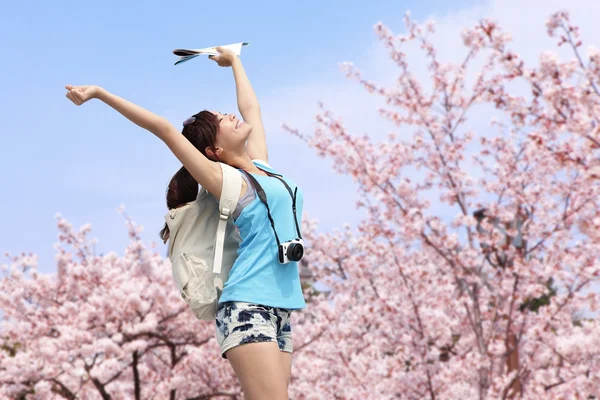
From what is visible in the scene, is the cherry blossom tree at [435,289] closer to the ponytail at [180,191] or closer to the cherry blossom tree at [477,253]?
the cherry blossom tree at [477,253]

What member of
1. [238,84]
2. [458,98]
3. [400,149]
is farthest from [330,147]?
[238,84]

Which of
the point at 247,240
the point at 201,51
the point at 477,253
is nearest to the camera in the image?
the point at 247,240

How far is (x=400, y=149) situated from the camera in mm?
9117

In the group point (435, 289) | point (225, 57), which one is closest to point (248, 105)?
point (225, 57)

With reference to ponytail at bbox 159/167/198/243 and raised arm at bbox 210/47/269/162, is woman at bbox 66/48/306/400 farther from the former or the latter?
raised arm at bbox 210/47/269/162

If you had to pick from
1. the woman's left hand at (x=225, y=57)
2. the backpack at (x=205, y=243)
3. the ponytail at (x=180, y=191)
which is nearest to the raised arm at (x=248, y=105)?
the woman's left hand at (x=225, y=57)

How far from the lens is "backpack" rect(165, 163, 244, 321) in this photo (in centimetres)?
288

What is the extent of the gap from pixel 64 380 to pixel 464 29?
24.3 feet

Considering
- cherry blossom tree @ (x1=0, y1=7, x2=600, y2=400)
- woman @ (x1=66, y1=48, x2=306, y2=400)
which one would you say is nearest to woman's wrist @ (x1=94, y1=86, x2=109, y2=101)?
woman @ (x1=66, y1=48, x2=306, y2=400)

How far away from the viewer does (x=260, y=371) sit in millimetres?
2689

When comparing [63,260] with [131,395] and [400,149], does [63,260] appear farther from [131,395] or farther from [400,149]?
[400,149]

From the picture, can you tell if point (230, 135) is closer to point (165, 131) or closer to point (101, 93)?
point (165, 131)

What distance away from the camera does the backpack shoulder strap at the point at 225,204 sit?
113 inches

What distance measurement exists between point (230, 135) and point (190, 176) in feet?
0.92
